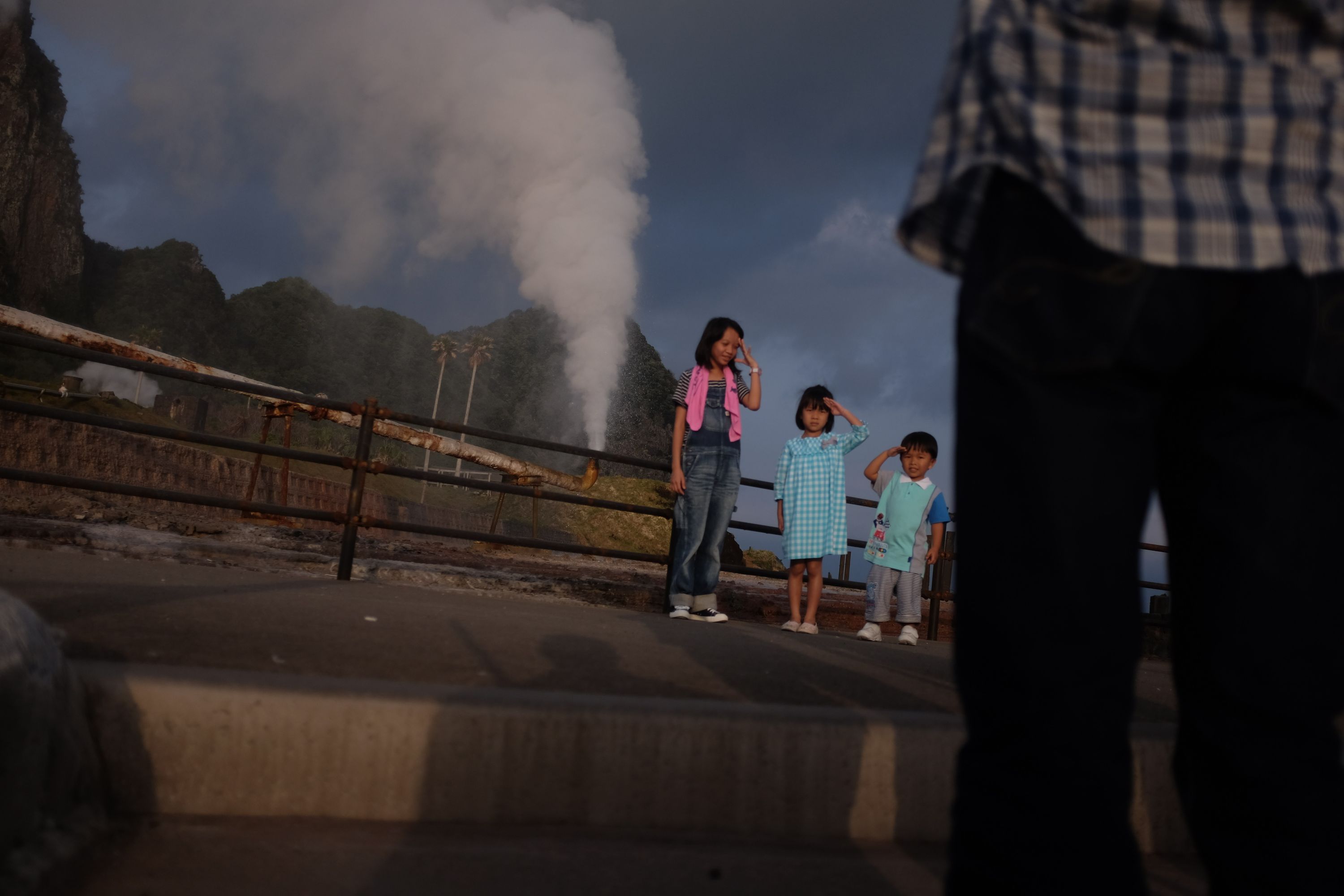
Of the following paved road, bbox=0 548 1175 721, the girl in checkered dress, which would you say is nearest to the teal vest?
the girl in checkered dress

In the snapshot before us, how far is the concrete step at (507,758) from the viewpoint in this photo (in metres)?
1.63

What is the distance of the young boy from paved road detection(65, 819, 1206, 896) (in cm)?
388

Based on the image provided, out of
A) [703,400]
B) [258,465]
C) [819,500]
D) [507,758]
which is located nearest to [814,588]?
[819,500]

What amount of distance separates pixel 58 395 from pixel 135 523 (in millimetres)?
13950

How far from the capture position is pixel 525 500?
35656 mm

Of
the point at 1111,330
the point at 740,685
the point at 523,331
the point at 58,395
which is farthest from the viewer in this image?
the point at 523,331

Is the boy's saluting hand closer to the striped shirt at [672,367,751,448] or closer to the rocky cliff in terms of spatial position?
the striped shirt at [672,367,751,448]

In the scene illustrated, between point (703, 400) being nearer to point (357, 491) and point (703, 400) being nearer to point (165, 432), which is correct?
point (357, 491)

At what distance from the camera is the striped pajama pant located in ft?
18.3

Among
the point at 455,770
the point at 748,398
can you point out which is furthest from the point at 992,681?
the point at 748,398

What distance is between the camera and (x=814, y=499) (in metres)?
5.48

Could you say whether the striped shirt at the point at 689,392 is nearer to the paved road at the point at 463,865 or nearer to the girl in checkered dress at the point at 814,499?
the girl in checkered dress at the point at 814,499

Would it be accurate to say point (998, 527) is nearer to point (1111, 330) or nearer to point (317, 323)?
point (1111, 330)

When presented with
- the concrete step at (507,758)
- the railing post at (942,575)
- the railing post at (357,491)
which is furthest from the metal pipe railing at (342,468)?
the concrete step at (507,758)
